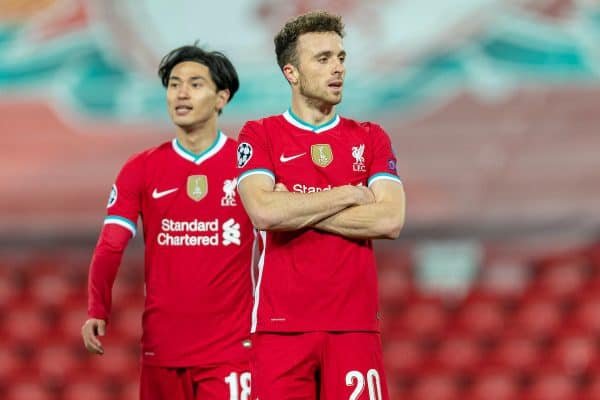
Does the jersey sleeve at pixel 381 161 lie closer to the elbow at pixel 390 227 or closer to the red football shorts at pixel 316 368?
the elbow at pixel 390 227

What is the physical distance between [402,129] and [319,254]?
4085 millimetres

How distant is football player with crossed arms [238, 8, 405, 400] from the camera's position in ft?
11.3

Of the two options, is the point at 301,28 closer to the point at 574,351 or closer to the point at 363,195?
the point at 363,195

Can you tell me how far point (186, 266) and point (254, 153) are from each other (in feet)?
2.04

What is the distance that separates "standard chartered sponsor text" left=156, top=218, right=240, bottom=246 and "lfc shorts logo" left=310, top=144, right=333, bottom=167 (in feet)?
1.92

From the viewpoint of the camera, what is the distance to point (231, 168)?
416cm

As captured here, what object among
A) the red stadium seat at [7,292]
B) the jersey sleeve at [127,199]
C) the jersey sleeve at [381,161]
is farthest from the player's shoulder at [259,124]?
the red stadium seat at [7,292]

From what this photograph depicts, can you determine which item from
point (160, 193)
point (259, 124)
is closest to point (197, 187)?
point (160, 193)

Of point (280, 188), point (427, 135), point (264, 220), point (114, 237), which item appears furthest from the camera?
point (427, 135)

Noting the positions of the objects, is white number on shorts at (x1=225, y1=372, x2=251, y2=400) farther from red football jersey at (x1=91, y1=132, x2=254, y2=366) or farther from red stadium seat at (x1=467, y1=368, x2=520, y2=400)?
red stadium seat at (x1=467, y1=368, x2=520, y2=400)

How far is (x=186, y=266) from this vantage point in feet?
13.3

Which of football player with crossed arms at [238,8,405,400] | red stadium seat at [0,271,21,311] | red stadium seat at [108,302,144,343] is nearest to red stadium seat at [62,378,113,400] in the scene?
red stadium seat at [108,302,144,343]

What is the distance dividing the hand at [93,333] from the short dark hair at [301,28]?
3.48 ft

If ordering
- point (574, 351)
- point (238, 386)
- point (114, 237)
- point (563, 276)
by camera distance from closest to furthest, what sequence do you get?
point (238, 386) < point (114, 237) < point (574, 351) < point (563, 276)
